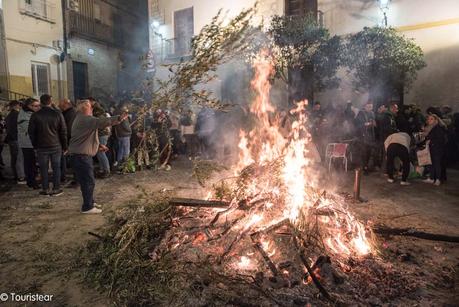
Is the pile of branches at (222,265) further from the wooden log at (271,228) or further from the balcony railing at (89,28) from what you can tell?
the balcony railing at (89,28)

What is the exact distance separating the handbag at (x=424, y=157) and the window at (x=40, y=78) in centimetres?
1904

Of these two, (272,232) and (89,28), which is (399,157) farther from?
(89,28)

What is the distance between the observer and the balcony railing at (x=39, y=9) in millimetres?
17938

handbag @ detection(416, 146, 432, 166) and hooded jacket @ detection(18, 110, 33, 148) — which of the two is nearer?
hooded jacket @ detection(18, 110, 33, 148)

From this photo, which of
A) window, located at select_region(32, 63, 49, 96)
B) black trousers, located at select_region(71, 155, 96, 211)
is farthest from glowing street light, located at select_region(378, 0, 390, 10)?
window, located at select_region(32, 63, 49, 96)

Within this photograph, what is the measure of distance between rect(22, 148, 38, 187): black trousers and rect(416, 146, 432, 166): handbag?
9868 millimetres

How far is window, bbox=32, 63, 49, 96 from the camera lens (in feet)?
62.1

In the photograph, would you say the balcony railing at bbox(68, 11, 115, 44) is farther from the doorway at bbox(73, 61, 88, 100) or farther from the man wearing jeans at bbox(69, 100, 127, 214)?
the man wearing jeans at bbox(69, 100, 127, 214)

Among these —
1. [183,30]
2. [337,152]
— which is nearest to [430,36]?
[337,152]

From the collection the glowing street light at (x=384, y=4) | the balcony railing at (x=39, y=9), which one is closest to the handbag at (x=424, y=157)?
the glowing street light at (x=384, y=4)

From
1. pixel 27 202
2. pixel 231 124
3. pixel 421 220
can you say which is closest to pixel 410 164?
pixel 421 220

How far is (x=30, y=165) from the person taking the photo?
845cm

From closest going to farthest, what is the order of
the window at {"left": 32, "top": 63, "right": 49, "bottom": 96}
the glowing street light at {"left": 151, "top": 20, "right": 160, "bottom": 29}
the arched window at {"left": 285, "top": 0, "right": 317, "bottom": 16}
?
the arched window at {"left": 285, "top": 0, "right": 317, "bottom": 16} → the window at {"left": 32, "top": 63, "right": 49, "bottom": 96} → the glowing street light at {"left": 151, "top": 20, "right": 160, "bottom": 29}

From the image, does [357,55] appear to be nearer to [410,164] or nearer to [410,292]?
[410,164]
